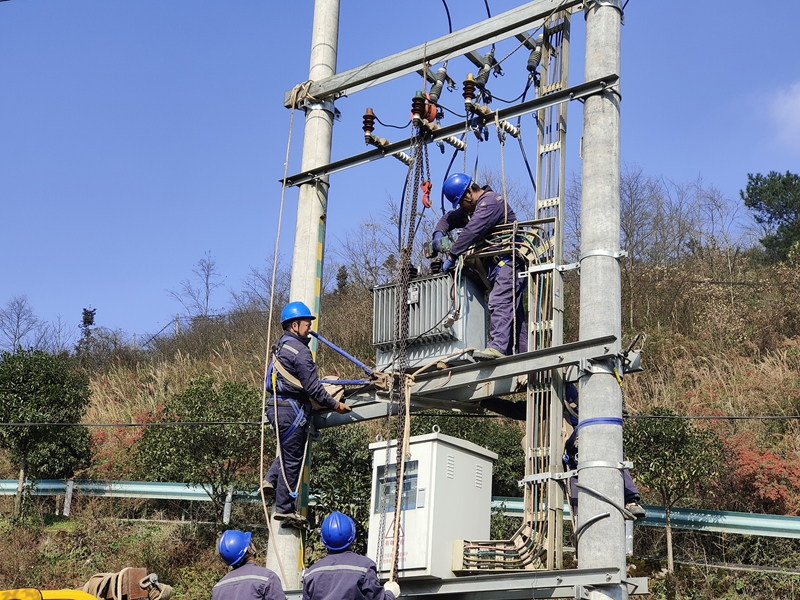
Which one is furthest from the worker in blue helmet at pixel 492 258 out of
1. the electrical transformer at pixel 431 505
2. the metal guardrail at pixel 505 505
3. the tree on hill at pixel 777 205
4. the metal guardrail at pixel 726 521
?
the tree on hill at pixel 777 205

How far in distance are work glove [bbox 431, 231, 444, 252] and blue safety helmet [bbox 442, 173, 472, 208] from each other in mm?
301

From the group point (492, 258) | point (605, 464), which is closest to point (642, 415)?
point (492, 258)

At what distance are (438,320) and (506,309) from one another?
2.00ft

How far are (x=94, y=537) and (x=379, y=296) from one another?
9641 millimetres

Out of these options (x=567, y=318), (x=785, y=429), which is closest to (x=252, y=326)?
(x=567, y=318)

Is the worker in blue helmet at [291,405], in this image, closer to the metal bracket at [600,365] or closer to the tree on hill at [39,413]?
the metal bracket at [600,365]

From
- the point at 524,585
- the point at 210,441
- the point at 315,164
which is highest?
the point at 315,164

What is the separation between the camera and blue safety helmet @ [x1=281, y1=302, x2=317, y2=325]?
29.0 ft

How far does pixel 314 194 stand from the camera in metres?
9.60

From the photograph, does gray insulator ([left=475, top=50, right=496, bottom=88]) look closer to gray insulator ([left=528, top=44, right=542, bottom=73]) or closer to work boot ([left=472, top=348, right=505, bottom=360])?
gray insulator ([left=528, top=44, right=542, bottom=73])

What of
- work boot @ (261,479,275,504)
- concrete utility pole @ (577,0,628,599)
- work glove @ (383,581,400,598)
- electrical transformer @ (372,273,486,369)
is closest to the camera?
concrete utility pole @ (577,0,628,599)

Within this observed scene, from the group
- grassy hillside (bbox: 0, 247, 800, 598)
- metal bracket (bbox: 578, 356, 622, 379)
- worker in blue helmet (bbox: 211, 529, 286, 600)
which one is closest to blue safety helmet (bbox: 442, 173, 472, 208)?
metal bracket (bbox: 578, 356, 622, 379)

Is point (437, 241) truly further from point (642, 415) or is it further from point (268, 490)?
point (642, 415)

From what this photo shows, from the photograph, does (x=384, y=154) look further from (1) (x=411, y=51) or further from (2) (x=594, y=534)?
(2) (x=594, y=534)
